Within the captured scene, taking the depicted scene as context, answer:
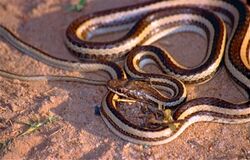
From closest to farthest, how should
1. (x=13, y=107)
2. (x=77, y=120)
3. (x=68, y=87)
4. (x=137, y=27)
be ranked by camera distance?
(x=77, y=120), (x=13, y=107), (x=68, y=87), (x=137, y=27)

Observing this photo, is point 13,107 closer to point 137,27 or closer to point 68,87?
point 68,87

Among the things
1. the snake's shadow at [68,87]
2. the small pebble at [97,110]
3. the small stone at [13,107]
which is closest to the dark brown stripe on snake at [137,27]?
the snake's shadow at [68,87]

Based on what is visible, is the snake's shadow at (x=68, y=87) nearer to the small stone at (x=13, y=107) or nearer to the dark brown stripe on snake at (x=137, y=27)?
the dark brown stripe on snake at (x=137, y=27)

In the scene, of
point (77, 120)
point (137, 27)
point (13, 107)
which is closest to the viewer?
point (77, 120)

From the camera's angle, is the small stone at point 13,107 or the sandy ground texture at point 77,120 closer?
the sandy ground texture at point 77,120

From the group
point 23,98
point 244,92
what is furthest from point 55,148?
point 244,92

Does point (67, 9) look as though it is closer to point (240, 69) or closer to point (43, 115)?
point (43, 115)

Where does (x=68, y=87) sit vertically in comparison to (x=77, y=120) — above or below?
above

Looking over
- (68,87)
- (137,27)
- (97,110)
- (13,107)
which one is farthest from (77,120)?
(137,27)

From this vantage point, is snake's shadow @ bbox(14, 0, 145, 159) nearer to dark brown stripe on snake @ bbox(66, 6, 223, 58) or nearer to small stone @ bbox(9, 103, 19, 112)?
dark brown stripe on snake @ bbox(66, 6, 223, 58)
